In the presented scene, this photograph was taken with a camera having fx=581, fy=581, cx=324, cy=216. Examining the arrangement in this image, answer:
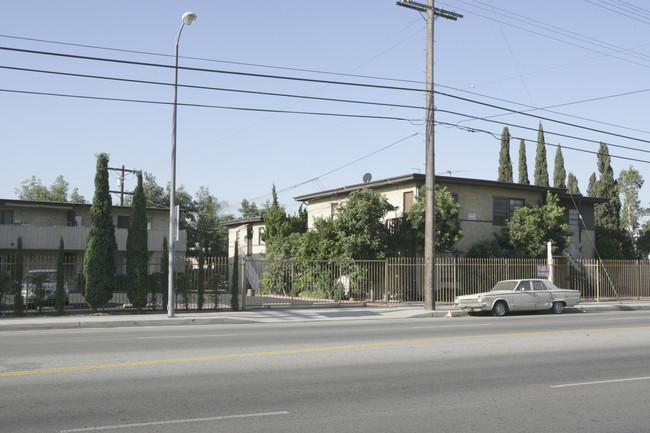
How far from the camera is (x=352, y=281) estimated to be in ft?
90.2

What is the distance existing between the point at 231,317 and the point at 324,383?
12221mm

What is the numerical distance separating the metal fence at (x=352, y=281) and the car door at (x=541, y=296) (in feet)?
15.2

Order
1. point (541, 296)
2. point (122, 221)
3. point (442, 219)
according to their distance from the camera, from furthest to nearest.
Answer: point (122, 221) < point (442, 219) < point (541, 296)

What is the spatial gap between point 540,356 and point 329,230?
18.6 m

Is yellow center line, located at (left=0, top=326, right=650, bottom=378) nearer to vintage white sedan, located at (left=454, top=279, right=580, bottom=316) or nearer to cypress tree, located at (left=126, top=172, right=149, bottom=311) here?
vintage white sedan, located at (left=454, top=279, right=580, bottom=316)

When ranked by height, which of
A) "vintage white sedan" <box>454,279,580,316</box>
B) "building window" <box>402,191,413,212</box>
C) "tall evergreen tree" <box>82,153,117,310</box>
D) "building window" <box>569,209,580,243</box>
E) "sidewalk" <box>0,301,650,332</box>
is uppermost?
"building window" <box>402,191,413,212</box>

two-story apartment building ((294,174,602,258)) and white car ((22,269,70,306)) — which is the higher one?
two-story apartment building ((294,174,602,258))

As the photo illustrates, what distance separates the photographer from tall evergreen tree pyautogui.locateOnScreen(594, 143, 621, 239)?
4316cm

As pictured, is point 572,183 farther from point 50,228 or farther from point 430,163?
point 50,228

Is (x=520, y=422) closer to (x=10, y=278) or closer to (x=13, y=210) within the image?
(x=10, y=278)

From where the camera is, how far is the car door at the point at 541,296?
897 inches

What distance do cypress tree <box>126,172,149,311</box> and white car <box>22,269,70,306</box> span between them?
230 centimetres

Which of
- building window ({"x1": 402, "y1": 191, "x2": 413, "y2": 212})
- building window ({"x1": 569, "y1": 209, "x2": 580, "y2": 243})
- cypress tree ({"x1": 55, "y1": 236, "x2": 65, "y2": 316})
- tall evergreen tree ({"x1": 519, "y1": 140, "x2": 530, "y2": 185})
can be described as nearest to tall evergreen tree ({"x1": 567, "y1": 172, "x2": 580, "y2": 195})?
tall evergreen tree ({"x1": 519, "y1": 140, "x2": 530, "y2": 185})

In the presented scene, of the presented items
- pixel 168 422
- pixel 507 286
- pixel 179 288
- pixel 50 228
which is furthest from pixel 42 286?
pixel 50 228
